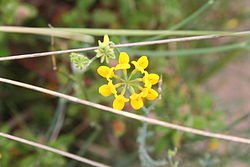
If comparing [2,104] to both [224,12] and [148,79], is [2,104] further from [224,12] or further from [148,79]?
[224,12]

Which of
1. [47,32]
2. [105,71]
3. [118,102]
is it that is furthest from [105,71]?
[47,32]

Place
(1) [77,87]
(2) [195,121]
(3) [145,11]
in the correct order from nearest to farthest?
1. (1) [77,87]
2. (2) [195,121]
3. (3) [145,11]

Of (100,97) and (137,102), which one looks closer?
(137,102)

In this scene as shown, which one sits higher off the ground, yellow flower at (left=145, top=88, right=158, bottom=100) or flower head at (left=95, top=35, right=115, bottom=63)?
flower head at (left=95, top=35, right=115, bottom=63)

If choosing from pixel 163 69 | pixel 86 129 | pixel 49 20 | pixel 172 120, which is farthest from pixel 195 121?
pixel 49 20

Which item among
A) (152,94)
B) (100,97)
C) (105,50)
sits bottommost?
(100,97)

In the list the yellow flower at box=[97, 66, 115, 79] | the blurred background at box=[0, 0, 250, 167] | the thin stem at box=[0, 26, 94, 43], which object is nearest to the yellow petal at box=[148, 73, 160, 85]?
the yellow flower at box=[97, 66, 115, 79]

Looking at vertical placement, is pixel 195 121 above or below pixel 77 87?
below

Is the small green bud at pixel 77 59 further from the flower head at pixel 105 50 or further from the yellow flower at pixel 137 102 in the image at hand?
the yellow flower at pixel 137 102

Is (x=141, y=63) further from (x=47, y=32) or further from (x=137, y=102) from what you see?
(x=47, y=32)

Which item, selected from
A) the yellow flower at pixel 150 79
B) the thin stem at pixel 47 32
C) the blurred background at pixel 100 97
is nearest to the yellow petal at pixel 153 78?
the yellow flower at pixel 150 79

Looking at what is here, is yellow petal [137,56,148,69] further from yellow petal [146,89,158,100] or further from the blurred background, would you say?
the blurred background
